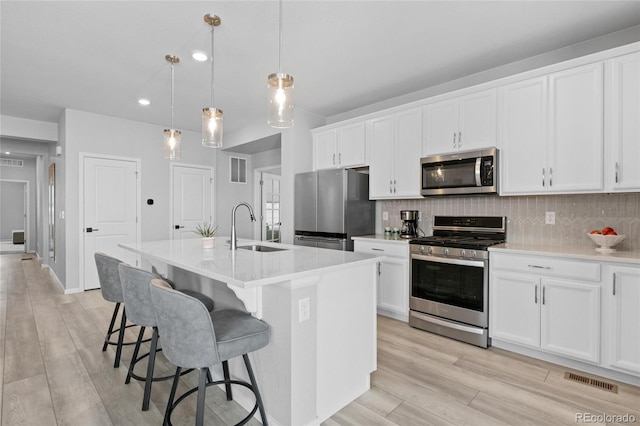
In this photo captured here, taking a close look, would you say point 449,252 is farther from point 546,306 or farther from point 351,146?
point 351,146

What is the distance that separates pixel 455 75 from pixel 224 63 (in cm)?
240

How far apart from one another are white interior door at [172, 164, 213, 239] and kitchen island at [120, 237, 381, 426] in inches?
151

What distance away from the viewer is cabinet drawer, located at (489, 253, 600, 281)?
2.36 meters

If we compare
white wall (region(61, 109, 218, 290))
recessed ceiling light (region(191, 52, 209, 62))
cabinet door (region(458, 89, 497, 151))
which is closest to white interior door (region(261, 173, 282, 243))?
white wall (region(61, 109, 218, 290))

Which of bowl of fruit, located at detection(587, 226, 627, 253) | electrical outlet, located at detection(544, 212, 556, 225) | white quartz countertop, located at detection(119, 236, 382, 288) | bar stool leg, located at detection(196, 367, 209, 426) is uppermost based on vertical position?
electrical outlet, located at detection(544, 212, 556, 225)

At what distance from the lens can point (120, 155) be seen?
204 inches

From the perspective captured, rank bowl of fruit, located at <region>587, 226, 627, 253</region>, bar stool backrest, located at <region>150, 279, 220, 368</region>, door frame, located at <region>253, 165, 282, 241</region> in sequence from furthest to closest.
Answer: door frame, located at <region>253, 165, 282, 241</region>
bowl of fruit, located at <region>587, 226, 627, 253</region>
bar stool backrest, located at <region>150, 279, 220, 368</region>

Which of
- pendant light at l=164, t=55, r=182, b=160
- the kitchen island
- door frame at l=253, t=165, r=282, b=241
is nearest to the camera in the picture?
the kitchen island

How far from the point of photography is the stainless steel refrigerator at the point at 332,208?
394 cm

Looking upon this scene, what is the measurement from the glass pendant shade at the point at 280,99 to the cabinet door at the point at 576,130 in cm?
223

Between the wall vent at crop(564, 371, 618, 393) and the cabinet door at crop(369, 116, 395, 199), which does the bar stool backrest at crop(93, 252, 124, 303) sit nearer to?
the cabinet door at crop(369, 116, 395, 199)

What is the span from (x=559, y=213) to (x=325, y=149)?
275cm

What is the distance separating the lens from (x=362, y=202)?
13.6 ft

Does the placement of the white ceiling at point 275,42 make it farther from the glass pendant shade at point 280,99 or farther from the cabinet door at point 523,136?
the glass pendant shade at point 280,99
